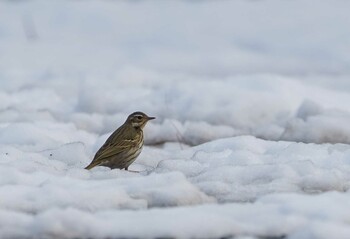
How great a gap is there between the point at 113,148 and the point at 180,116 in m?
2.39

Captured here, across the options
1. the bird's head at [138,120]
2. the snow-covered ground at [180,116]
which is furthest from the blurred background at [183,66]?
the bird's head at [138,120]

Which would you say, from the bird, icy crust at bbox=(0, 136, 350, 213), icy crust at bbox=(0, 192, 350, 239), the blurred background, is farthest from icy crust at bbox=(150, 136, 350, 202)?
the blurred background

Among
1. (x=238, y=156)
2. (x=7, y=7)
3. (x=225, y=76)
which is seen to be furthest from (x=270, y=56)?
(x=238, y=156)

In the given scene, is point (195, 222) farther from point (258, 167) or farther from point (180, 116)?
point (180, 116)

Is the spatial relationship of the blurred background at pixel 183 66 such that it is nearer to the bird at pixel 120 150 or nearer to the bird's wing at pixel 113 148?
the bird at pixel 120 150

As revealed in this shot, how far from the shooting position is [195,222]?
5.52m

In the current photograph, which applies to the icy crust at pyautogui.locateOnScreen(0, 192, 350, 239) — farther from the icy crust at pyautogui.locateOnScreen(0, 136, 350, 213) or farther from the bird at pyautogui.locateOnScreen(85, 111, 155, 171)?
the bird at pyautogui.locateOnScreen(85, 111, 155, 171)

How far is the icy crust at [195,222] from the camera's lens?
17.8ft

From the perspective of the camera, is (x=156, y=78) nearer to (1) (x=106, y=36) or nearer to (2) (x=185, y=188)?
(1) (x=106, y=36)

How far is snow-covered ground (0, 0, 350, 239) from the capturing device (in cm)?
565

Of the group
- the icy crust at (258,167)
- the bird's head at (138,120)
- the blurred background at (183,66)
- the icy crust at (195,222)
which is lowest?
the blurred background at (183,66)

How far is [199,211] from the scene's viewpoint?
5.71m

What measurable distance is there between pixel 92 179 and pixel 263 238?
59.4 inches

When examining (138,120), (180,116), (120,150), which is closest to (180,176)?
(120,150)
